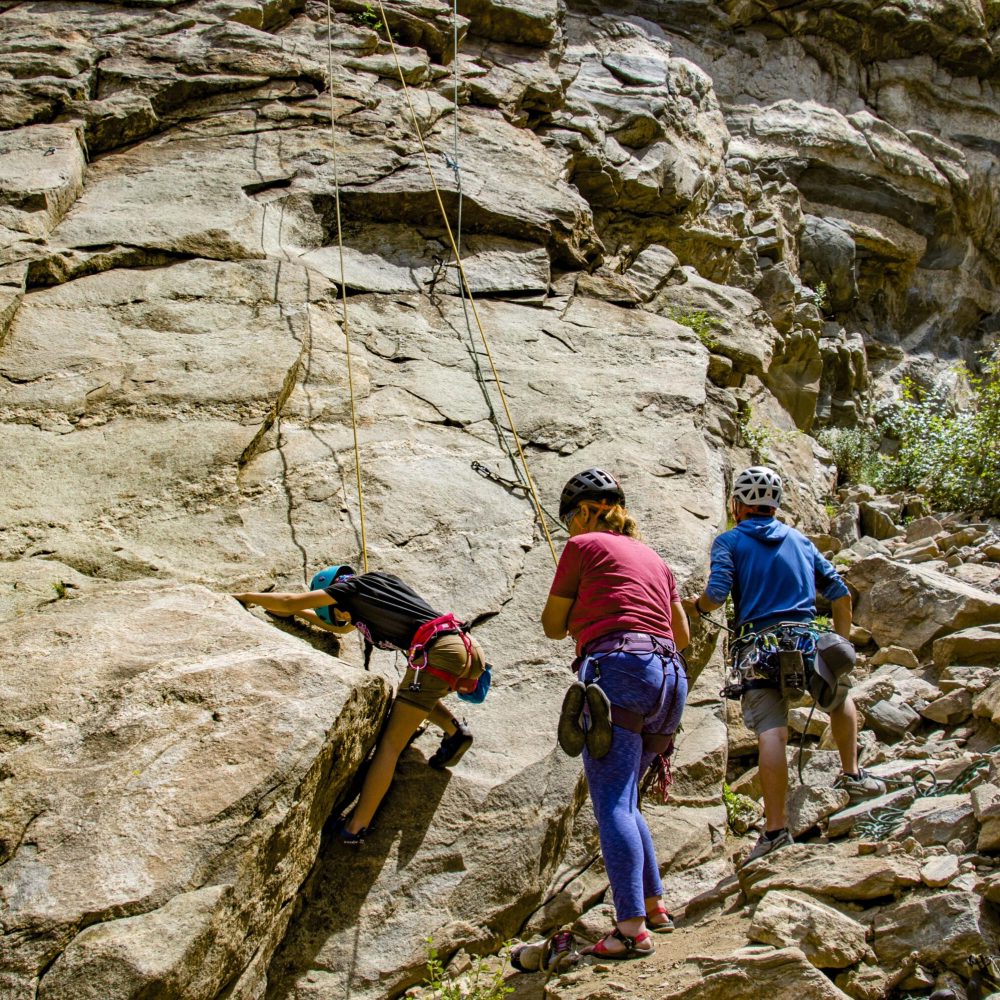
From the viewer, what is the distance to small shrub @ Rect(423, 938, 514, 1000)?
13.7 ft

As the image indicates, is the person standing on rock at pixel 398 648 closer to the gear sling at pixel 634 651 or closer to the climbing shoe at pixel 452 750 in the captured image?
the climbing shoe at pixel 452 750

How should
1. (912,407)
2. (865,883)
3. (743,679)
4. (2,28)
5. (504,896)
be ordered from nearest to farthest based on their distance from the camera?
(865,883) → (504,896) → (743,679) → (2,28) → (912,407)

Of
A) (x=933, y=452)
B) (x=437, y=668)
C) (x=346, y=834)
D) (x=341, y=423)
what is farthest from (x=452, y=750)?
(x=933, y=452)

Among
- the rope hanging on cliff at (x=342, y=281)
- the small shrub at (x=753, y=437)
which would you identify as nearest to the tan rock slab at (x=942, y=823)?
the rope hanging on cliff at (x=342, y=281)

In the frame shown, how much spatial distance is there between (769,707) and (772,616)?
45cm

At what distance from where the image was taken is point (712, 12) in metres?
16.9

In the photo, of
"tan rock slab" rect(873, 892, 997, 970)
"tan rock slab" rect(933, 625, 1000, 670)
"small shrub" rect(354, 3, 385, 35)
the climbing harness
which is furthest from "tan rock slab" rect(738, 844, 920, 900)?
"small shrub" rect(354, 3, 385, 35)

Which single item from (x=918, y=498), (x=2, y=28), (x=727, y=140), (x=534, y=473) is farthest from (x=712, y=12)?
(x=534, y=473)

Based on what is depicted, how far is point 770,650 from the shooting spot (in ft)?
16.6

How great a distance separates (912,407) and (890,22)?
7.97m

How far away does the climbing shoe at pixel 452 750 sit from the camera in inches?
196

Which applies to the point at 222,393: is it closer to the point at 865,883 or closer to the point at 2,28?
the point at 865,883

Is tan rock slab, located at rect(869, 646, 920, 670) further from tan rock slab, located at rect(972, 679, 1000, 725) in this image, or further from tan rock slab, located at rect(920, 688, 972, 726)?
tan rock slab, located at rect(972, 679, 1000, 725)

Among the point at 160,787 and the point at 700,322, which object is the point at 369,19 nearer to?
the point at 700,322
